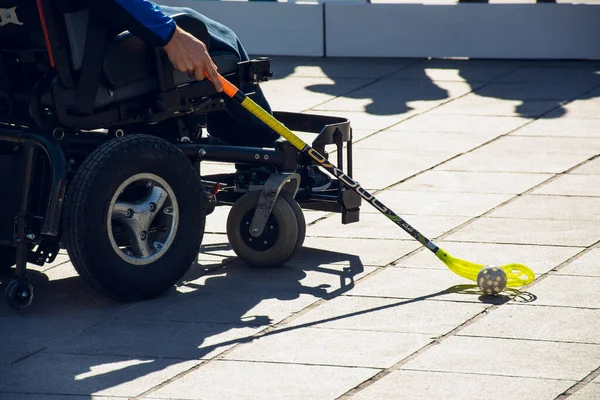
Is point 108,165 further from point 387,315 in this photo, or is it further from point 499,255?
point 499,255

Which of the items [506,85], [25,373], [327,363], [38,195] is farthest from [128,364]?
[506,85]

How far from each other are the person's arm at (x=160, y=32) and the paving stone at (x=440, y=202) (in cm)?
206

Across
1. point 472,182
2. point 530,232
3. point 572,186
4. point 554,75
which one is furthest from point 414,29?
point 530,232

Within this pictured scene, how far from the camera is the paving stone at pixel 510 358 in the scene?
17.4 feet

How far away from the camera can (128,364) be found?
17.9 ft

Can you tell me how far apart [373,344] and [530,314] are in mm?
863

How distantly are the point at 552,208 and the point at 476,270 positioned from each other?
172 centimetres

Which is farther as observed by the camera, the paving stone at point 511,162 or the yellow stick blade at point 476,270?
the paving stone at point 511,162

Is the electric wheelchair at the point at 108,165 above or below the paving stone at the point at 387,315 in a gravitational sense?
above

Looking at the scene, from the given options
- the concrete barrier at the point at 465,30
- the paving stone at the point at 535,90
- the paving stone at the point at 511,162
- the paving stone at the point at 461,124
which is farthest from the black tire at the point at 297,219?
the concrete barrier at the point at 465,30

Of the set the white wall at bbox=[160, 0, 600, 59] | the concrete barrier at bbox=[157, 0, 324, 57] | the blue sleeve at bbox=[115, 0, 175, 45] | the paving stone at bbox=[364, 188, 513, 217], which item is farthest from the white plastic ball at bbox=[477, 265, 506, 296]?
the concrete barrier at bbox=[157, 0, 324, 57]

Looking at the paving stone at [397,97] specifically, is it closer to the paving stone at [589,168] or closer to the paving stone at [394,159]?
the paving stone at [394,159]

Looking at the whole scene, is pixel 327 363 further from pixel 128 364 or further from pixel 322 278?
pixel 322 278

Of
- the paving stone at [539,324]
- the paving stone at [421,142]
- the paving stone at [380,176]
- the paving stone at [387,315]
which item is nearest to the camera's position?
the paving stone at [539,324]
